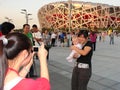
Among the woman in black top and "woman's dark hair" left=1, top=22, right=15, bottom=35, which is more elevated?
"woman's dark hair" left=1, top=22, right=15, bottom=35

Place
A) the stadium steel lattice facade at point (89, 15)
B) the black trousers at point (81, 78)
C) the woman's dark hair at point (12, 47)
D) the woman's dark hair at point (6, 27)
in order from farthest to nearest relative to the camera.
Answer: the stadium steel lattice facade at point (89, 15)
the woman's dark hair at point (6, 27)
the black trousers at point (81, 78)
the woman's dark hair at point (12, 47)

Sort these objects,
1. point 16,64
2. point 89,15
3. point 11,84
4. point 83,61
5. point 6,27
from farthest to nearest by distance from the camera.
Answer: point 89,15 < point 6,27 < point 83,61 < point 16,64 < point 11,84

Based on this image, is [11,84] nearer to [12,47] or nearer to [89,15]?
[12,47]

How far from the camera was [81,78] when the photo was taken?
18.9 ft

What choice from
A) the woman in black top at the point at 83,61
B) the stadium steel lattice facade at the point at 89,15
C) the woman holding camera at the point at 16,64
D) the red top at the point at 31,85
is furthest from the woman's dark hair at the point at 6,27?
the stadium steel lattice facade at the point at 89,15

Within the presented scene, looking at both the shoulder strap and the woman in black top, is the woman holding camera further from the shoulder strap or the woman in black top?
the woman in black top

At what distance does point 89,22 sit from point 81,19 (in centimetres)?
292

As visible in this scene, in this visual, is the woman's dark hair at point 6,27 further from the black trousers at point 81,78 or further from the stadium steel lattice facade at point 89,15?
the stadium steel lattice facade at point 89,15

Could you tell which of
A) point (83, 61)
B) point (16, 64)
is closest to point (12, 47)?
point (16, 64)

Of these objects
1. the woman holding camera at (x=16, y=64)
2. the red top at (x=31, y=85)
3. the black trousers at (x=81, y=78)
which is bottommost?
the black trousers at (x=81, y=78)

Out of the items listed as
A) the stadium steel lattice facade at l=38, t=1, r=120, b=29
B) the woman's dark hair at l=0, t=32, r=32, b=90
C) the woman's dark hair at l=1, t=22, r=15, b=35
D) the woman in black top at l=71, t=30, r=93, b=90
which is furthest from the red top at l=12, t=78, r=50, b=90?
the stadium steel lattice facade at l=38, t=1, r=120, b=29

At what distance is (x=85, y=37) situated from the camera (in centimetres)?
565

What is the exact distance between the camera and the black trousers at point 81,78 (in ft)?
18.8

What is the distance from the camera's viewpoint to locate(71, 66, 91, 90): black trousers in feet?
18.8
